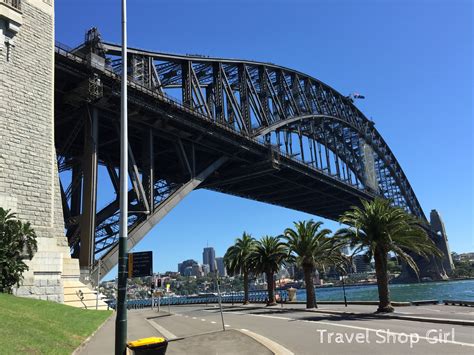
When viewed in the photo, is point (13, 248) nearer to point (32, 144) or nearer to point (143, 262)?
point (32, 144)

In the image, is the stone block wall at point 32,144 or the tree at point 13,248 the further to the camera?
the stone block wall at point 32,144

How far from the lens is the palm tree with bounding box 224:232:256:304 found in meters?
58.0

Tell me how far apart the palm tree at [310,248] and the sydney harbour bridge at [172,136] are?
12.9 m

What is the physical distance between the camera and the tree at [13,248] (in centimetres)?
2402

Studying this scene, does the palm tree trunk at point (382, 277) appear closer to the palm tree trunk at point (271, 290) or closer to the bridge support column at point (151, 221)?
the bridge support column at point (151, 221)

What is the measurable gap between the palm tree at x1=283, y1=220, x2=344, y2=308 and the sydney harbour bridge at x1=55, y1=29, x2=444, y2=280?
12.9 m

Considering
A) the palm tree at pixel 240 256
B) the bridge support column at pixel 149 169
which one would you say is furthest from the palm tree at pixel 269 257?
the bridge support column at pixel 149 169

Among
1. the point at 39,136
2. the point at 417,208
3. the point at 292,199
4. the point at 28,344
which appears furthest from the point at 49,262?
the point at 417,208

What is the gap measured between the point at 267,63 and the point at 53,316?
68.1 meters

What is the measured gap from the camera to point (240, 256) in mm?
58719

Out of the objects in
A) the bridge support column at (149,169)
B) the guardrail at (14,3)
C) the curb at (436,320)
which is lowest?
the curb at (436,320)

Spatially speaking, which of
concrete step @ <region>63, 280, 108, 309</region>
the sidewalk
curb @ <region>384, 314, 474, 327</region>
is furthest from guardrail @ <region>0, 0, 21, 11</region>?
curb @ <region>384, 314, 474, 327</region>

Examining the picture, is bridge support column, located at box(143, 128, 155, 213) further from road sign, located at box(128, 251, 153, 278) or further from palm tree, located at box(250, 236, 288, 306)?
palm tree, located at box(250, 236, 288, 306)

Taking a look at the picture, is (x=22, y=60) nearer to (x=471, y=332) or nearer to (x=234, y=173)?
(x=471, y=332)
